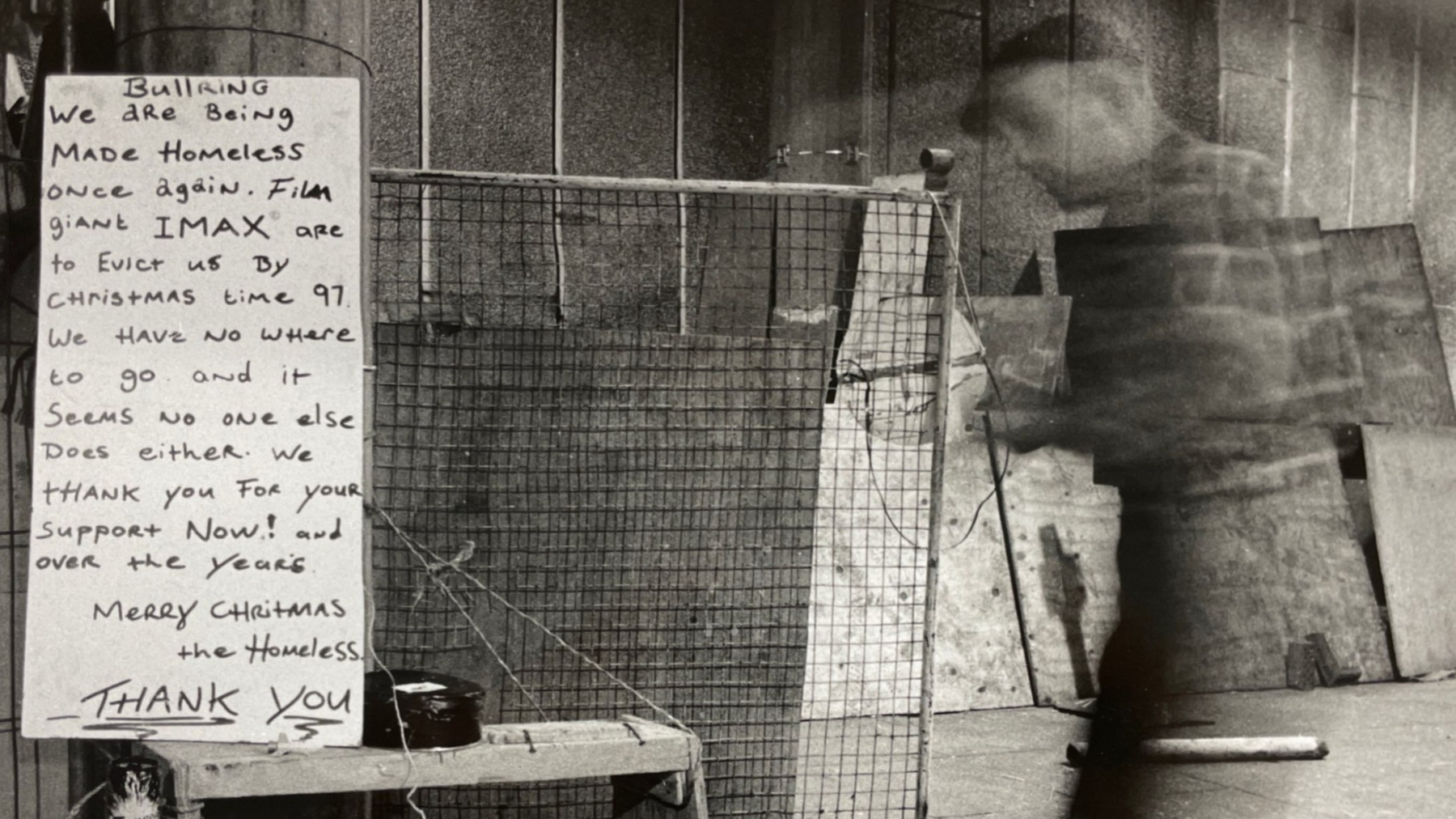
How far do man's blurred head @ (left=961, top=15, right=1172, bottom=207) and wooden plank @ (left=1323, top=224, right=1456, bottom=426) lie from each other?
4.13ft

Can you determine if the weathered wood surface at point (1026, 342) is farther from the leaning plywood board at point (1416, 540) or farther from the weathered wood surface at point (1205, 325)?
the leaning plywood board at point (1416, 540)

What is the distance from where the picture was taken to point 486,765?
2.60 metres

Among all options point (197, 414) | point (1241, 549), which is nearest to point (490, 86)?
point (197, 414)

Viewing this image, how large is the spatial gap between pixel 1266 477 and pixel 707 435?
174 inches

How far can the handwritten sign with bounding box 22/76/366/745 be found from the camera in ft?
7.66

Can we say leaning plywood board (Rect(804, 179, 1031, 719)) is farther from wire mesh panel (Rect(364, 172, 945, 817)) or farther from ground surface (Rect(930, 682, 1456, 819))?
wire mesh panel (Rect(364, 172, 945, 817))

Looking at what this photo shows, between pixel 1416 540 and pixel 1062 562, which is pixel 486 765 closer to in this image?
pixel 1062 562

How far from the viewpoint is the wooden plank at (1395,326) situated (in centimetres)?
803

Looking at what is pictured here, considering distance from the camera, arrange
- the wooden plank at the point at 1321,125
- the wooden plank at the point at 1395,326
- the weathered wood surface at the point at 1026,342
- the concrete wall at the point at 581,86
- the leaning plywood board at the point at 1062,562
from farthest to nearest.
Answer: the wooden plank at the point at 1321,125, the wooden plank at the point at 1395,326, the weathered wood surface at the point at 1026,342, the leaning plywood board at the point at 1062,562, the concrete wall at the point at 581,86

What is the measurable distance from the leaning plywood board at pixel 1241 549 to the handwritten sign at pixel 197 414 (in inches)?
199

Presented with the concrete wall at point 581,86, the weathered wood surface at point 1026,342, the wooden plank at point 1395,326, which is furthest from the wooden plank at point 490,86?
the wooden plank at point 1395,326

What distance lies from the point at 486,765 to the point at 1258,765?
341cm

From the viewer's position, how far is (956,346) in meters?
6.46

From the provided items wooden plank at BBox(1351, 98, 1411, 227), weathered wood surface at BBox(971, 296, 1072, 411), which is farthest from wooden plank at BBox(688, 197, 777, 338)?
wooden plank at BBox(1351, 98, 1411, 227)
